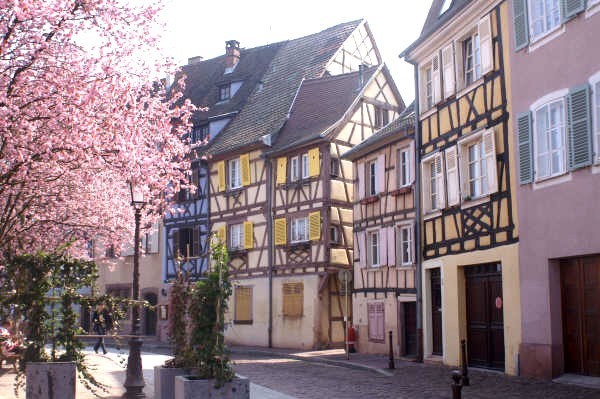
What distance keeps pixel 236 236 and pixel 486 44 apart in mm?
17600

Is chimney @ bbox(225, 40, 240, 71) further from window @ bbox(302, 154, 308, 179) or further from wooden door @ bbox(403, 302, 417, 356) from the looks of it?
wooden door @ bbox(403, 302, 417, 356)

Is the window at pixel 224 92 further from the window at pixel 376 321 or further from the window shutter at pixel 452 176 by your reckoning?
the window shutter at pixel 452 176

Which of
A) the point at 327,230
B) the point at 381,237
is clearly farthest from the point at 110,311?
the point at 327,230

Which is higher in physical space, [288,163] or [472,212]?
[288,163]

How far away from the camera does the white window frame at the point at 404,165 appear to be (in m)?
22.8

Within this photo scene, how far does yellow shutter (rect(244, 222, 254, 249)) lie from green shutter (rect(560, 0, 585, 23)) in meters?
19.4

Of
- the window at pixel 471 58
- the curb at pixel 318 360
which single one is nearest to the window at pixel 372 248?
the curb at pixel 318 360

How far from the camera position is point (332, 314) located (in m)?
28.9

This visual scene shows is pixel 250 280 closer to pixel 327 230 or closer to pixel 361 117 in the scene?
pixel 327 230

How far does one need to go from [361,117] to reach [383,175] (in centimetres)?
651

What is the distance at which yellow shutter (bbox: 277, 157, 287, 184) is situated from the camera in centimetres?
3053

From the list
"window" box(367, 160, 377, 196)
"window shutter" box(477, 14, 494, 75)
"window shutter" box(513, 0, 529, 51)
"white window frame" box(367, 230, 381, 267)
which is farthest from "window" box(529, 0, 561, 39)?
"white window frame" box(367, 230, 381, 267)

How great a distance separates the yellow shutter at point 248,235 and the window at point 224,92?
840 centimetres

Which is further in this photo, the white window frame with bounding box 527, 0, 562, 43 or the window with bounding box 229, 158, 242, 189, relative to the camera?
the window with bounding box 229, 158, 242, 189
